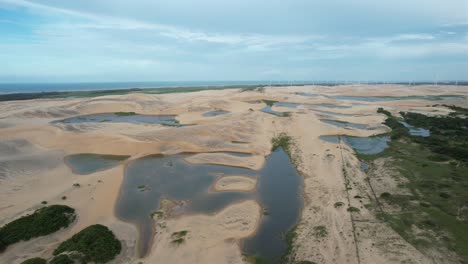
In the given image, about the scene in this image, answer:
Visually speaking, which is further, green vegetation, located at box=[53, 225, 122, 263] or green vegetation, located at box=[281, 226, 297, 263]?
Answer: green vegetation, located at box=[281, 226, 297, 263]

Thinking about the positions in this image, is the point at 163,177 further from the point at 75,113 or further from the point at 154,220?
the point at 75,113

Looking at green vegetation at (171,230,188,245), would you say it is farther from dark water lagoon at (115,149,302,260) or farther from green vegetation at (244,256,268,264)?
green vegetation at (244,256,268,264)

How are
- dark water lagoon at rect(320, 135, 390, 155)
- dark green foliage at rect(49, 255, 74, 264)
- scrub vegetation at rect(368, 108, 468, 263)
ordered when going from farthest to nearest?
1. dark water lagoon at rect(320, 135, 390, 155)
2. scrub vegetation at rect(368, 108, 468, 263)
3. dark green foliage at rect(49, 255, 74, 264)

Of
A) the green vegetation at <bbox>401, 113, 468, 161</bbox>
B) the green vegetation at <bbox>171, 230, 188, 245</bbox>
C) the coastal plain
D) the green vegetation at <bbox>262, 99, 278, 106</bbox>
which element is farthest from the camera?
the green vegetation at <bbox>262, 99, 278, 106</bbox>

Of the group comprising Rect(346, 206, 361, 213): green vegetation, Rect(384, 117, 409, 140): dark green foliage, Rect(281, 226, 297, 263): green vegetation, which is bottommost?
Rect(281, 226, 297, 263): green vegetation

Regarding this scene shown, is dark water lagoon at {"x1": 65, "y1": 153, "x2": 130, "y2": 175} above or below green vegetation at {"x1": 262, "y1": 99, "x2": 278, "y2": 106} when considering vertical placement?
below

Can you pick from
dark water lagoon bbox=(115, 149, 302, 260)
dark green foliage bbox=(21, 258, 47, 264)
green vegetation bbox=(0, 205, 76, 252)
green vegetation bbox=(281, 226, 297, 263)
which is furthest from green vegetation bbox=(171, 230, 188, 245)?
green vegetation bbox=(0, 205, 76, 252)
